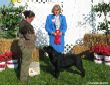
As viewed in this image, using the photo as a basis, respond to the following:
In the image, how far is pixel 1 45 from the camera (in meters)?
13.4

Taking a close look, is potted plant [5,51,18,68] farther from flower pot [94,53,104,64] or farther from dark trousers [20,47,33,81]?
flower pot [94,53,104,64]

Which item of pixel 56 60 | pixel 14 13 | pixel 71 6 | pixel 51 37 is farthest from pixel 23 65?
pixel 71 6

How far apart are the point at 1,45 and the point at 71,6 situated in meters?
3.01

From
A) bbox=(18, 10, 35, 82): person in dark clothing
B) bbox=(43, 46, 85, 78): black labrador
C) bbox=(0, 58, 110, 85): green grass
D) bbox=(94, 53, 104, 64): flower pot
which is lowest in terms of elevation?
bbox=(0, 58, 110, 85): green grass

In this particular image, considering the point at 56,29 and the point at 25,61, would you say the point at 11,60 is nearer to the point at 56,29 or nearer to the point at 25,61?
the point at 56,29

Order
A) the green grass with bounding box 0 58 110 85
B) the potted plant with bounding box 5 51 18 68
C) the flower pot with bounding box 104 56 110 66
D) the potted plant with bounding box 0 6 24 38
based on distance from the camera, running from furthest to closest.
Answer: the potted plant with bounding box 0 6 24 38
the flower pot with bounding box 104 56 110 66
the potted plant with bounding box 5 51 18 68
the green grass with bounding box 0 58 110 85

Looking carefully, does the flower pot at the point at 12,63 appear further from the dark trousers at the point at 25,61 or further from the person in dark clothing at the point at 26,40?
the person in dark clothing at the point at 26,40

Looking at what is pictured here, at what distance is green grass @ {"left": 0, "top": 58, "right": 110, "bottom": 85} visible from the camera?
1060 cm

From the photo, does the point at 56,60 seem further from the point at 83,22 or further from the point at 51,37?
the point at 83,22

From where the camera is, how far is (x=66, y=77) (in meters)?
11.2

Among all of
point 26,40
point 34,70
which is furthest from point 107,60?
point 26,40

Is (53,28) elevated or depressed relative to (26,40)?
elevated

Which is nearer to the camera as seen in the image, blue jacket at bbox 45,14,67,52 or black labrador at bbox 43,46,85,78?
black labrador at bbox 43,46,85,78

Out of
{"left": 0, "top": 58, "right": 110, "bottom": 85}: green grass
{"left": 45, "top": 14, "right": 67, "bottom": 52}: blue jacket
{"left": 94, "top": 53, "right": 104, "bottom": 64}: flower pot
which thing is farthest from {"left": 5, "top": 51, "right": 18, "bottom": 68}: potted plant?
{"left": 94, "top": 53, "right": 104, "bottom": 64}: flower pot
